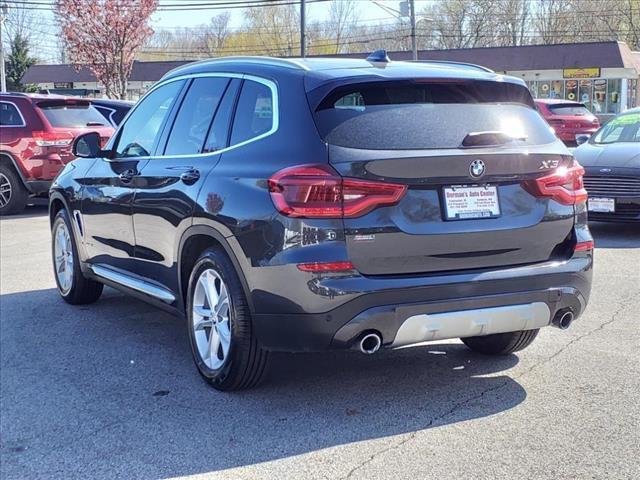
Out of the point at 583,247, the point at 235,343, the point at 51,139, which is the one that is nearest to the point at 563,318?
the point at 583,247

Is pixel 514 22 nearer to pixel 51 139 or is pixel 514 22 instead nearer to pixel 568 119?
pixel 568 119

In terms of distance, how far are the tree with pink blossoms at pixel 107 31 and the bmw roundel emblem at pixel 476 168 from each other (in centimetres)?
3000

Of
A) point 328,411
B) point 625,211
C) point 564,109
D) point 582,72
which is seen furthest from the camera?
point 582,72

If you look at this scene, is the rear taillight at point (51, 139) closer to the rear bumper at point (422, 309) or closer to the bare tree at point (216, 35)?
the rear bumper at point (422, 309)

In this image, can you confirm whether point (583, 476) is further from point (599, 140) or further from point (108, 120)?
point (108, 120)

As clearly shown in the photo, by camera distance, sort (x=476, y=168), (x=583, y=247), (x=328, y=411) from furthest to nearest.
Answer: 1. (x=583, y=247)
2. (x=328, y=411)
3. (x=476, y=168)

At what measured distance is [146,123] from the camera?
18.6 feet

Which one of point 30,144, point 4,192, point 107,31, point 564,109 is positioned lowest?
point 4,192

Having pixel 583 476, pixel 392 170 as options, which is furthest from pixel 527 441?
pixel 392 170

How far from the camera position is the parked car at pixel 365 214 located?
12.5ft

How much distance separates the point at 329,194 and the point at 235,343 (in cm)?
103

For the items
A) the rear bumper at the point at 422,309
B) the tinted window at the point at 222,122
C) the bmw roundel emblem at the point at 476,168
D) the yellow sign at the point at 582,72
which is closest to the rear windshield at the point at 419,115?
the bmw roundel emblem at the point at 476,168

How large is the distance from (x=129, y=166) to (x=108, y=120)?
9580 mm

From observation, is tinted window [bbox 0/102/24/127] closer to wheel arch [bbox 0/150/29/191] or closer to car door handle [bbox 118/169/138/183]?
wheel arch [bbox 0/150/29/191]
